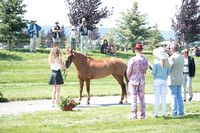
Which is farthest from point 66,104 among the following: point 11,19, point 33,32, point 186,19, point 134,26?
point 134,26

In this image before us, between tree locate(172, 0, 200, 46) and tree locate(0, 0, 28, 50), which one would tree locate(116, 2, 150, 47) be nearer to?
tree locate(172, 0, 200, 46)

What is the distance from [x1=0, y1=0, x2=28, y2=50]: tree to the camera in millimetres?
26641

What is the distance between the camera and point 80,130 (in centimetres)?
705

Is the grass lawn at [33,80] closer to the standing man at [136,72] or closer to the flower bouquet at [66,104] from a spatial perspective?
the flower bouquet at [66,104]

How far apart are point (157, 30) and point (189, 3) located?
32791mm

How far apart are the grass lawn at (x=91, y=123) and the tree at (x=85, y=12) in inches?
804

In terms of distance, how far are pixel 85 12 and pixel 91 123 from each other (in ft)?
72.9

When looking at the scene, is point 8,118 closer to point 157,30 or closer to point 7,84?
point 7,84

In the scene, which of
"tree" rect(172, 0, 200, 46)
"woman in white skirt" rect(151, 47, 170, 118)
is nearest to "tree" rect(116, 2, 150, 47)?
"tree" rect(172, 0, 200, 46)

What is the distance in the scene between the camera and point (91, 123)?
25.7 ft

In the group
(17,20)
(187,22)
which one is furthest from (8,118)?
(187,22)

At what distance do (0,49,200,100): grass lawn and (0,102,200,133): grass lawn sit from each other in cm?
443

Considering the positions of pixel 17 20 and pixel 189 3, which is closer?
pixel 17 20

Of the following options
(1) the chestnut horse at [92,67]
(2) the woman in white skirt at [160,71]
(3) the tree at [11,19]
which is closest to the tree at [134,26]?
(3) the tree at [11,19]
